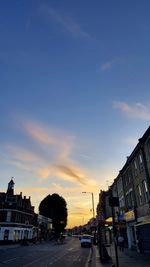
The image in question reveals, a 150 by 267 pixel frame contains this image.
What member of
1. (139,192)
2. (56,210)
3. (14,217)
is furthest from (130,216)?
(56,210)

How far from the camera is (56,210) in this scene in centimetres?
8625

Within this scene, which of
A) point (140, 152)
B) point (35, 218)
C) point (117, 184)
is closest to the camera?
Answer: point (140, 152)

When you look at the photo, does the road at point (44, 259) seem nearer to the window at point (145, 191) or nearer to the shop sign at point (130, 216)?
the shop sign at point (130, 216)

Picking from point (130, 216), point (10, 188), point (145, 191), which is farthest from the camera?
point (10, 188)

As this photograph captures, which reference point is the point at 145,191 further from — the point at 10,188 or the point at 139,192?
the point at 10,188

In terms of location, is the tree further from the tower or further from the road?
the road

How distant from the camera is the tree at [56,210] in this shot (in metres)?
85.1

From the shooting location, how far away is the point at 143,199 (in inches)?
1029

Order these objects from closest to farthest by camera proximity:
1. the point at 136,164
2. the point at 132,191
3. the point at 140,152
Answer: the point at 140,152, the point at 136,164, the point at 132,191

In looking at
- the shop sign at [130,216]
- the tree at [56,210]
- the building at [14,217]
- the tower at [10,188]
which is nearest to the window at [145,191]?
the shop sign at [130,216]

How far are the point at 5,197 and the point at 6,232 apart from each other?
9793mm

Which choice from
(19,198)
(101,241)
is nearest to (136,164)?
(101,241)

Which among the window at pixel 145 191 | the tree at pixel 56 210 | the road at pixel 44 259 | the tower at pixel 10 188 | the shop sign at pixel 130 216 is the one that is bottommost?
the road at pixel 44 259

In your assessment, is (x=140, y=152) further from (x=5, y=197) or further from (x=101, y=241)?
(x=5, y=197)
